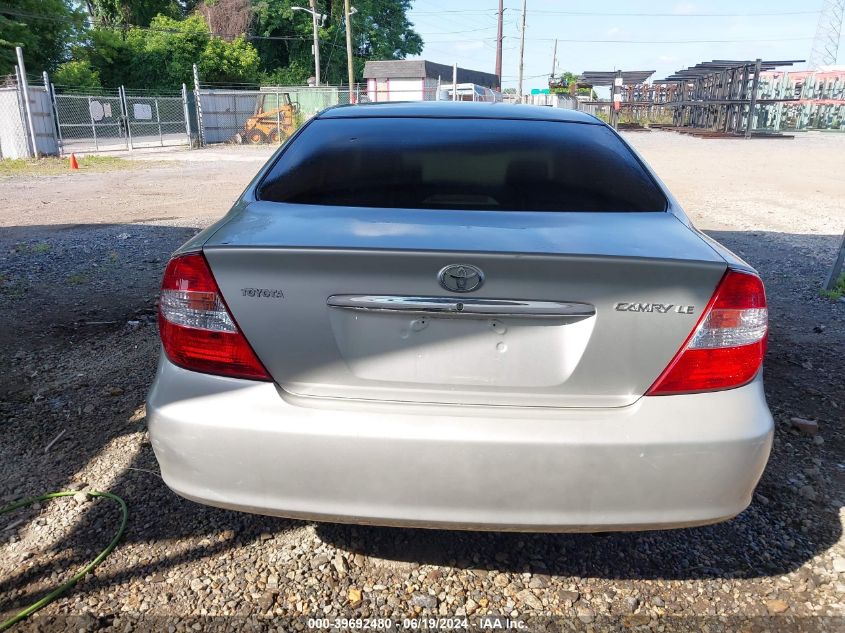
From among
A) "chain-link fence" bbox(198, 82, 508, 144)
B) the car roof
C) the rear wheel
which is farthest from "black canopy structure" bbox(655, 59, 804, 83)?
the car roof

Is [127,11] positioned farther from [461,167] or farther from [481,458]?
[481,458]

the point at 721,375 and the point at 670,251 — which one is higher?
the point at 670,251

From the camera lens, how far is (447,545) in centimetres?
256

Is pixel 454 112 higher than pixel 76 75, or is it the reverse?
pixel 76 75

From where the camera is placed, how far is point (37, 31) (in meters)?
38.2

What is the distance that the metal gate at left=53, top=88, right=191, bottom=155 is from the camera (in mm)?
24734

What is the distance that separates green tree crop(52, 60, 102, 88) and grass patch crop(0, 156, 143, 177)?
2036 cm

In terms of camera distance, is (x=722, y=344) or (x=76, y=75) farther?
(x=76, y=75)

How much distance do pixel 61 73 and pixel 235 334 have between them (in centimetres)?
4443

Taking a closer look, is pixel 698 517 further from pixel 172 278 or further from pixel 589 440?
pixel 172 278

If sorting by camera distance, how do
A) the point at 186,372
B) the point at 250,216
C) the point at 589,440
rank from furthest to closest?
the point at 250,216 → the point at 186,372 → the point at 589,440

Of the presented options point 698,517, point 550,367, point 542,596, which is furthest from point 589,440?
point 542,596

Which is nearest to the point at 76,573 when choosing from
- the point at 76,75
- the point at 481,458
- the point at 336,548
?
the point at 336,548

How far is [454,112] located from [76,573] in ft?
7.90
